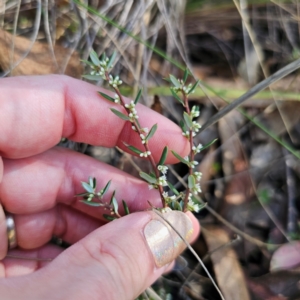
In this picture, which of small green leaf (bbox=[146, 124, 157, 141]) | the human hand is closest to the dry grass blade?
the human hand

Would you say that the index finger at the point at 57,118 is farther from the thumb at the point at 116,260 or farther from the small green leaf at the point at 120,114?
the thumb at the point at 116,260

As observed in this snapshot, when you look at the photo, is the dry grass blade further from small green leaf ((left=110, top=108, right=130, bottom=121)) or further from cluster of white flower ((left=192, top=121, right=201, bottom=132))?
small green leaf ((left=110, top=108, right=130, bottom=121))

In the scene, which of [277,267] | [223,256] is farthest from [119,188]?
[277,267]

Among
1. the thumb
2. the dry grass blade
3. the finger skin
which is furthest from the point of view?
the dry grass blade

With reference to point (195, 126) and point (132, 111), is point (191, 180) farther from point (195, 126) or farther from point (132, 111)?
point (132, 111)

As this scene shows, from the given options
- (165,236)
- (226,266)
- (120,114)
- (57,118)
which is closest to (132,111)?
(120,114)

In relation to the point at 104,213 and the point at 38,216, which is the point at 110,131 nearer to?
the point at 104,213

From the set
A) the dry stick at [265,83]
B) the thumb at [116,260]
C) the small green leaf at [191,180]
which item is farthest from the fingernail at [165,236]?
the dry stick at [265,83]
